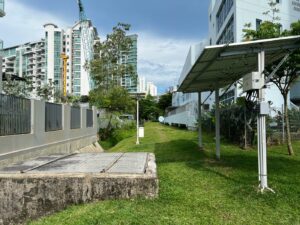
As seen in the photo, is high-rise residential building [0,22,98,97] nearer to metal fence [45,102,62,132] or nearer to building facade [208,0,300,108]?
building facade [208,0,300,108]

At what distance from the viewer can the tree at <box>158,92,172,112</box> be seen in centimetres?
8563

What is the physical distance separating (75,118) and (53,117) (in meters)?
4.38

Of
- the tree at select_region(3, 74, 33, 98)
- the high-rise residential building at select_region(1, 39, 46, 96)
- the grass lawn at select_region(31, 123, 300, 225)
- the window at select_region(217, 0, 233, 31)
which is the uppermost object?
the high-rise residential building at select_region(1, 39, 46, 96)

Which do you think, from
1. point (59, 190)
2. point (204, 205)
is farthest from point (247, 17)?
point (59, 190)

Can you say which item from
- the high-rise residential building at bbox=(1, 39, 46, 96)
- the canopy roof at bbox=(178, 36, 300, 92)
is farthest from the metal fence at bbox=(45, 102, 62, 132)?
the high-rise residential building at bbox=(1, 39, 46, 96)

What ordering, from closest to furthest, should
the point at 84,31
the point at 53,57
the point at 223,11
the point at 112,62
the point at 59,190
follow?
the point at 59,190
the point at 112,62
the point at 223,11
the point at 84,31
the point at 53,57

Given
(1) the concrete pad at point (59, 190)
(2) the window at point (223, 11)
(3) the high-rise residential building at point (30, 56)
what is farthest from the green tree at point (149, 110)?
(1) the concrete pad at point (59, 190)

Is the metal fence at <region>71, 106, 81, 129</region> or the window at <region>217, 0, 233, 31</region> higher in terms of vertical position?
the window at <region>217, 0, 233, 31</region>

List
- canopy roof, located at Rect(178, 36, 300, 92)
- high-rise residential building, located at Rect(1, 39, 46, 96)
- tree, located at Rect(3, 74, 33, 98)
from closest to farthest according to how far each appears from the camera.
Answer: canopy roof, located at Rect(178, 36, 300, 92)
tree, located at Rect(3, 74, 33, 98)
high-rise residential building, located at Rect(1, 39, 46, 96)

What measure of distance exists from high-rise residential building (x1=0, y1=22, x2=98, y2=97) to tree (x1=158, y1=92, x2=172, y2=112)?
80.6 feet

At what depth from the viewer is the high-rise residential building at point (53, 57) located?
67.7 m

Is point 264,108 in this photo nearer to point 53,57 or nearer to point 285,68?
point 285,68

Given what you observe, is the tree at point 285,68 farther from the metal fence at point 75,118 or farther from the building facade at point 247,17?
the building facade at point 247,17

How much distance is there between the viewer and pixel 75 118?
A: 18062mm
